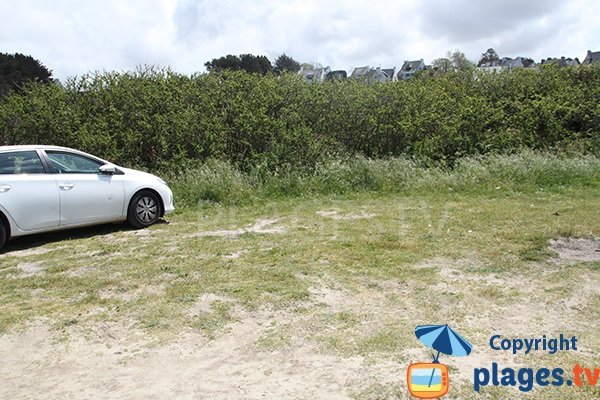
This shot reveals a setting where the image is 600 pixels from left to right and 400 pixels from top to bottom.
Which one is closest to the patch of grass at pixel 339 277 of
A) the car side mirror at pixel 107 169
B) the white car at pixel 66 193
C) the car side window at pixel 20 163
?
the white car at pixel 66 193

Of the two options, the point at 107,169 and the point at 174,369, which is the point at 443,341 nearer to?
the point at 174,369

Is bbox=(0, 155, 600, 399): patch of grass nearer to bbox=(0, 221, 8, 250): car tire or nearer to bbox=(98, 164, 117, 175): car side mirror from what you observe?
bbox=(0, 221, 8, 250): car tire

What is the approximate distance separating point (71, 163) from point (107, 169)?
539 mm

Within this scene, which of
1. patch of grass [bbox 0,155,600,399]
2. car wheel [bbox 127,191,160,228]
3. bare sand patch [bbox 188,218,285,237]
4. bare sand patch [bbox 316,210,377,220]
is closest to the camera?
patch of grass [bbox 0,155,600,399]

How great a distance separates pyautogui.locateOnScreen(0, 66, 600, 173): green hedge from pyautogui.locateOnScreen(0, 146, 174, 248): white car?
13.4ft

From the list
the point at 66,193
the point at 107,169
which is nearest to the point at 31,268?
the point at 66,193

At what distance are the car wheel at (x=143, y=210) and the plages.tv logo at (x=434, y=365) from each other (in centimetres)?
570

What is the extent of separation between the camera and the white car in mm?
6918

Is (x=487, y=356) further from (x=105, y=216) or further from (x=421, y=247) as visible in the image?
(x=105, y=216)

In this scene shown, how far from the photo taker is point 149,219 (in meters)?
8.45

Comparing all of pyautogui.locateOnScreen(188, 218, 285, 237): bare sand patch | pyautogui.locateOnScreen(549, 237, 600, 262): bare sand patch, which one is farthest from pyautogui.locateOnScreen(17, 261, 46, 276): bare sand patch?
pyautogui.locateOnScreen(549, 237, 600, 262): bare sand patch

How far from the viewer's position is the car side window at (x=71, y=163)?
24.5 ft

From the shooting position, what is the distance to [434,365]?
11.3ft

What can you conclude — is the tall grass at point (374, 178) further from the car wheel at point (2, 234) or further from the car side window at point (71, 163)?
the car wheel at point (2, 234)
